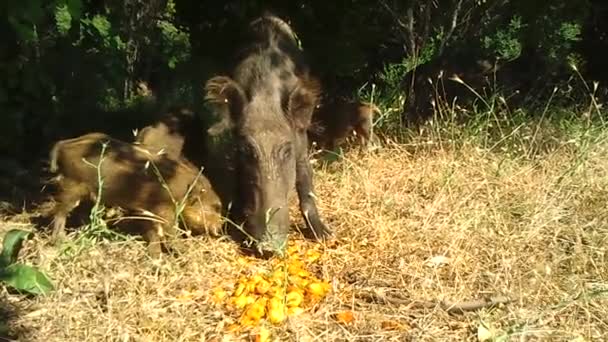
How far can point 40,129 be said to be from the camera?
23.1 feet

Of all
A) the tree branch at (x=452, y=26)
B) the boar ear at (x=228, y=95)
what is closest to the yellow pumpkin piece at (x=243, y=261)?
the boar ear at (x=228, y=95)

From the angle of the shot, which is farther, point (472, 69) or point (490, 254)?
point (472, 69)

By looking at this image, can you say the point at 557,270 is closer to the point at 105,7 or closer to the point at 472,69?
the point at 472,69

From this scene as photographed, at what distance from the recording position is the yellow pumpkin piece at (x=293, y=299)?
4.36 metres

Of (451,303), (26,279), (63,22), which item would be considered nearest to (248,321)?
(451,303)

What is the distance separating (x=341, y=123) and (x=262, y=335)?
292cm

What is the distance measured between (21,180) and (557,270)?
3761 millimetres

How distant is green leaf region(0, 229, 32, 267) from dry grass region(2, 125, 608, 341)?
8.0 inches

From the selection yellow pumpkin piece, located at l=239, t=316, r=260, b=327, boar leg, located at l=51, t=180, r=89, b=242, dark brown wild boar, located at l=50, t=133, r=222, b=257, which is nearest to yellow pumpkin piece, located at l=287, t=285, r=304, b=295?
yellow pumpkin piece, located at l=239, t=316, r=260, b=327

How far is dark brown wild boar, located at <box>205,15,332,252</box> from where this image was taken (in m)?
5.20

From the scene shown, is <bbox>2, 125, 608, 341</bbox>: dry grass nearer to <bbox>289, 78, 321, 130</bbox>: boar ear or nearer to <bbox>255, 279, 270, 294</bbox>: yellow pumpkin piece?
<bbox>255, 279, 270, 294</bbox>: yellow pumpkin piece

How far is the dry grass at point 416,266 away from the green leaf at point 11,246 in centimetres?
20

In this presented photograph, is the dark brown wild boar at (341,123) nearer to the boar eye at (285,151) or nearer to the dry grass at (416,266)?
the dry grass at (416,266)

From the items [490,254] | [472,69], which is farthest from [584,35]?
[490,254]
